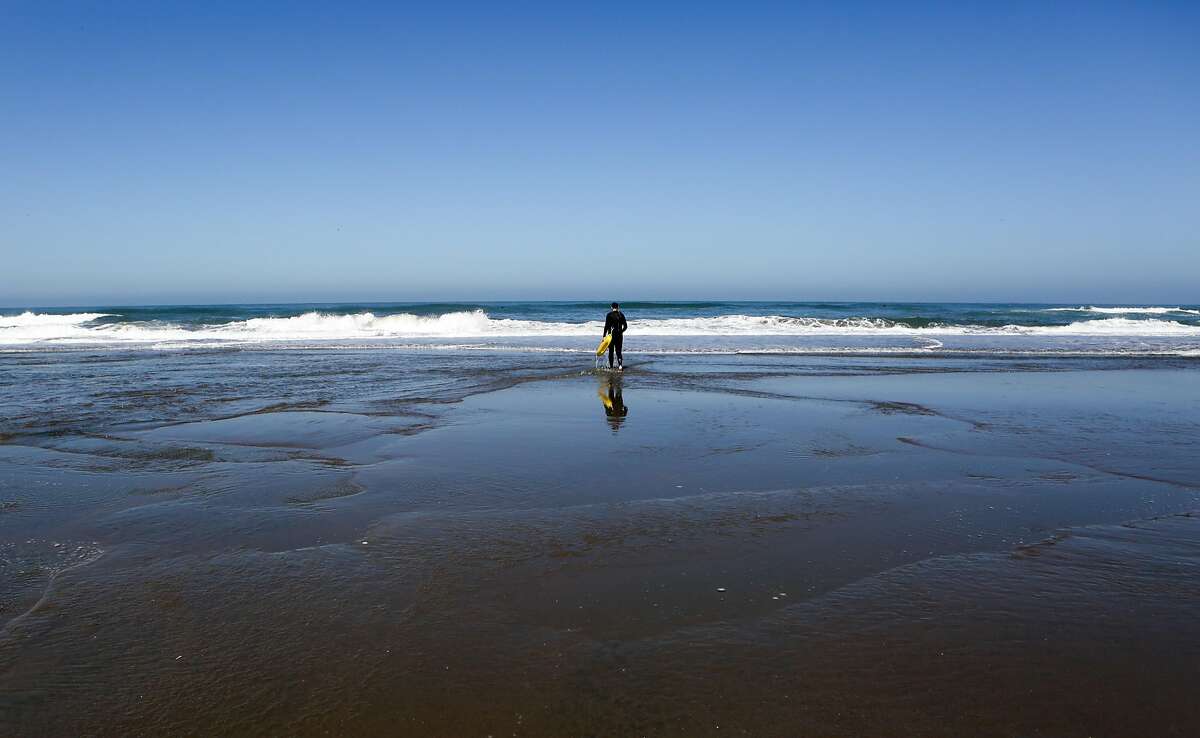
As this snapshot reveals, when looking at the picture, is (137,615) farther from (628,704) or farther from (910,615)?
(910,615)

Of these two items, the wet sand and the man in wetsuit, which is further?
the man in wetsuit

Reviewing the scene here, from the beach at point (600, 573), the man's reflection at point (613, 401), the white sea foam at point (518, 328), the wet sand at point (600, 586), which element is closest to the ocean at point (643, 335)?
the white sea foam at point (518, 328)

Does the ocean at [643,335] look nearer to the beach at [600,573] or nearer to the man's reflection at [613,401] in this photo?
the man's reflection at [613,401]

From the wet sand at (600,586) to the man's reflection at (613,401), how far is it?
59.7 inches

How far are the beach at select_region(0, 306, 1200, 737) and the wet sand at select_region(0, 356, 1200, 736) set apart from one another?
0.02 meters

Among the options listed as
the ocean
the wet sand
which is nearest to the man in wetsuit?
the ocean

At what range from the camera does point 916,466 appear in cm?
725

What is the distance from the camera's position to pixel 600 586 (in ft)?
13.8

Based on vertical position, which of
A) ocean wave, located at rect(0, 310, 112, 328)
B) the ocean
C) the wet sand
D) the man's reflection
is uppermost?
ocean wave, located at rect(0, 310, 112, 328)

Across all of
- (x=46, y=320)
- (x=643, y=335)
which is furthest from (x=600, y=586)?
(x=46, y=320)

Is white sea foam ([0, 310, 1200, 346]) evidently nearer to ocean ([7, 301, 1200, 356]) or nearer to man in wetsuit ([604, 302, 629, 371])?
ocean ([7, 301, 1200, 356])

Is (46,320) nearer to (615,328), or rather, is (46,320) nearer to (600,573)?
(615,328)

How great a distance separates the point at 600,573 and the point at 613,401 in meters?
7.73

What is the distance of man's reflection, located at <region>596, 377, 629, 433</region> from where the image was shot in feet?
33.2
